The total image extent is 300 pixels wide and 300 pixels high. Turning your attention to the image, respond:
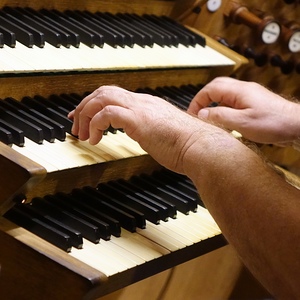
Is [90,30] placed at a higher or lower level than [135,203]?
higher

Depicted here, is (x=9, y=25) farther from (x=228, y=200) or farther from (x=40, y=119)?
(x=228, y=200)

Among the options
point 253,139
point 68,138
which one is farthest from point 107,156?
point 253,139

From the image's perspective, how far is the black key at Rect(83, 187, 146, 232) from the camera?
1463 millimetres

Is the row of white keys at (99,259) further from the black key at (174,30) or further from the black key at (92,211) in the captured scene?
the black key at (174,30)

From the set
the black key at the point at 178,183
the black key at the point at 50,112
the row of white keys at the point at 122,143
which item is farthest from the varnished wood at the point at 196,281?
the black key at the point at 50,112

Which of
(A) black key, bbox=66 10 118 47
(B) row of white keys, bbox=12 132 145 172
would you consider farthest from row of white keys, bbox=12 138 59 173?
(A) black key, bbox=66 10 118 47

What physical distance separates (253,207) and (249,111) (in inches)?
27.3

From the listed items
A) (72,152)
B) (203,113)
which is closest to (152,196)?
(72,152)

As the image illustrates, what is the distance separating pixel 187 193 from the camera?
5.71 ft

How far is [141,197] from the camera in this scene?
5.24ft

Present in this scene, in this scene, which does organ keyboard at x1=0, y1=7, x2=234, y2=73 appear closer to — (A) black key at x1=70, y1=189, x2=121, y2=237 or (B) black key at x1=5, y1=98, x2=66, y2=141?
(B) black key at x1=5, y1=98, x2=66, y2=141

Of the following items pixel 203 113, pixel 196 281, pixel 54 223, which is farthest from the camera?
pixel 196 281

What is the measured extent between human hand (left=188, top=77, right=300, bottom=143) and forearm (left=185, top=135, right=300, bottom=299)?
20.3 inches

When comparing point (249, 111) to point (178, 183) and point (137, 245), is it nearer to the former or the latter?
point (178, 183)
